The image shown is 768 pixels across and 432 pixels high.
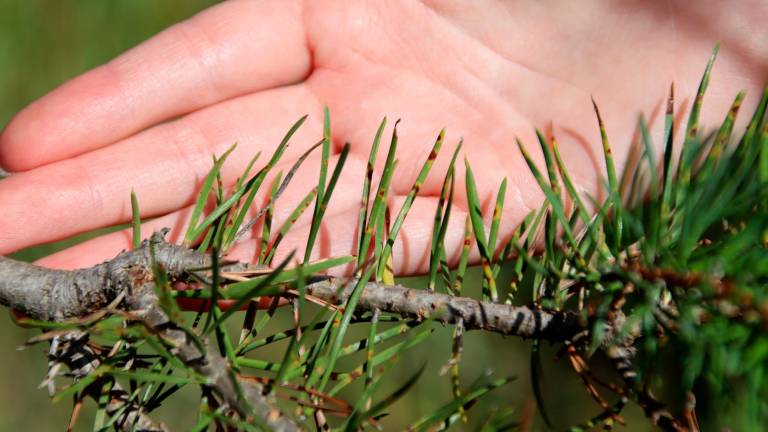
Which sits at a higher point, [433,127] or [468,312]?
[433,127]

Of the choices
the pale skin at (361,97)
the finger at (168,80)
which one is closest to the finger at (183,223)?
the pale skin at (361,97)

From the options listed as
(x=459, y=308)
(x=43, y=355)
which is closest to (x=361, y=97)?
(x=459, y=308)

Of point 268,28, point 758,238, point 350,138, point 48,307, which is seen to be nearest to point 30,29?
point 268,28

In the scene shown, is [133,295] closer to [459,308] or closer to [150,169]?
[459,308]

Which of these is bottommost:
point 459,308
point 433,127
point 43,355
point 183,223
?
point 43,355

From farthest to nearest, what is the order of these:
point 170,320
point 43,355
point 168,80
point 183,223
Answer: point 43,355
point 168,80
point 183,223
point 170,320

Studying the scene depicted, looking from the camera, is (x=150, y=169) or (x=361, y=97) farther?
(x=361, y=97)
